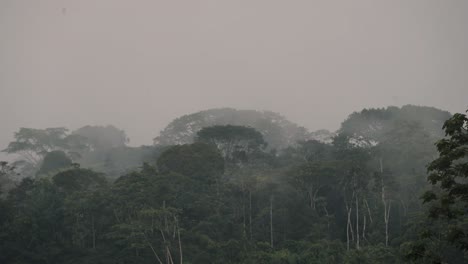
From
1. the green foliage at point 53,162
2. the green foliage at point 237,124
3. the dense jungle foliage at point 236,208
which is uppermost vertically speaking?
the green foliage at point 237,124

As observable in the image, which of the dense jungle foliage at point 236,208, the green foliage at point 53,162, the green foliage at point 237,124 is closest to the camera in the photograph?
the dense jungle foliage at point 236,208

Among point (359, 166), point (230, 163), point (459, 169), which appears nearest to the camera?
point (459, 169)

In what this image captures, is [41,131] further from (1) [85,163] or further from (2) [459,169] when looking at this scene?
(2) [459,169]

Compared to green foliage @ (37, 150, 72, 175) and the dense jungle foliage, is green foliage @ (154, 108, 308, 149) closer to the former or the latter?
green foliage @ (37, 150, 72, 175)

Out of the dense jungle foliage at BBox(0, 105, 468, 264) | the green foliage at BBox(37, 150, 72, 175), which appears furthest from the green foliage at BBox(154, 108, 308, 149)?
the dense jungle foliage at BBox(0, 105, 468, 264)

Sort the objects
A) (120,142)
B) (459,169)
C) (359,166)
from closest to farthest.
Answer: (459,169)
(359,166)
(120,142)

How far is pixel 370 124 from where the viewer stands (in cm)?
7188

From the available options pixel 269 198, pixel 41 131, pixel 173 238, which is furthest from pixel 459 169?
pixel 41 131

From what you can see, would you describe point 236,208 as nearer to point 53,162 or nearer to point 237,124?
point 53,162

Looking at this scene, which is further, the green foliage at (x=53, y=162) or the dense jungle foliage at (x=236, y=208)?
the green foliage at (x=53, y=162)

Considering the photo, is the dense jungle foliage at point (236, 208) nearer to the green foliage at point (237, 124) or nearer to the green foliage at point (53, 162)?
the green foliage at point (53, 162)

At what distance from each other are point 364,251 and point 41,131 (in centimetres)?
7141

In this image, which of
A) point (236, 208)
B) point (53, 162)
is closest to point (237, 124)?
point (53, 162)

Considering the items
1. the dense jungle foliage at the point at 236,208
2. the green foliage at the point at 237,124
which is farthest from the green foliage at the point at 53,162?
the green foliage at the point at 237,124
